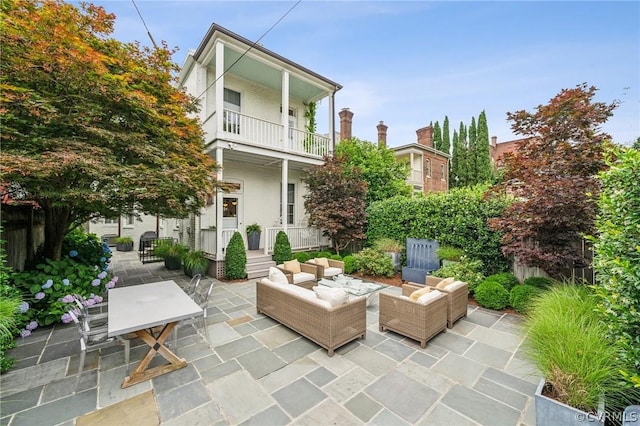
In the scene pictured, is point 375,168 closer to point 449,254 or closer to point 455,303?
point 449,254

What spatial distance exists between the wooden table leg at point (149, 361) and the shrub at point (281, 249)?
205 inches

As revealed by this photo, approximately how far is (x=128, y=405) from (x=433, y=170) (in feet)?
68.0

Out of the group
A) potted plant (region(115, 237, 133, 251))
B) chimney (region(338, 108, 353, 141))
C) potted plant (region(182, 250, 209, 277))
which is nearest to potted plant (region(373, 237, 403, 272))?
potted plant (region(182, 250, 209, 277))

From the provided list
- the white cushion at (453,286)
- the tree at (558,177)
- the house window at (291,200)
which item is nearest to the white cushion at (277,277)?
the white cushion at (453,286)

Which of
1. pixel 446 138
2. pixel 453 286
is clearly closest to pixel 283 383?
Answer: pixel 453 286

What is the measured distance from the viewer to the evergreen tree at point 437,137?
2264 centimetres

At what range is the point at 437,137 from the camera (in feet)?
74.5

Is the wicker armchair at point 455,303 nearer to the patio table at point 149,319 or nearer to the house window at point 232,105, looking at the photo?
the patio table at point 149,319

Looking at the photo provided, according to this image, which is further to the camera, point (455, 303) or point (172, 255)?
point (172, 255)

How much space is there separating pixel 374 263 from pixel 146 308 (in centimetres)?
595

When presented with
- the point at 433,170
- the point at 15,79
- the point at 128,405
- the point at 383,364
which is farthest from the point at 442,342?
the point at 433,170

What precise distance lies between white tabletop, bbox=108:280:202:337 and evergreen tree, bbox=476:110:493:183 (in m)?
22.6

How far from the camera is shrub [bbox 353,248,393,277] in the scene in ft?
24.9

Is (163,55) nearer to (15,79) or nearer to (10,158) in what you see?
(15,79)
